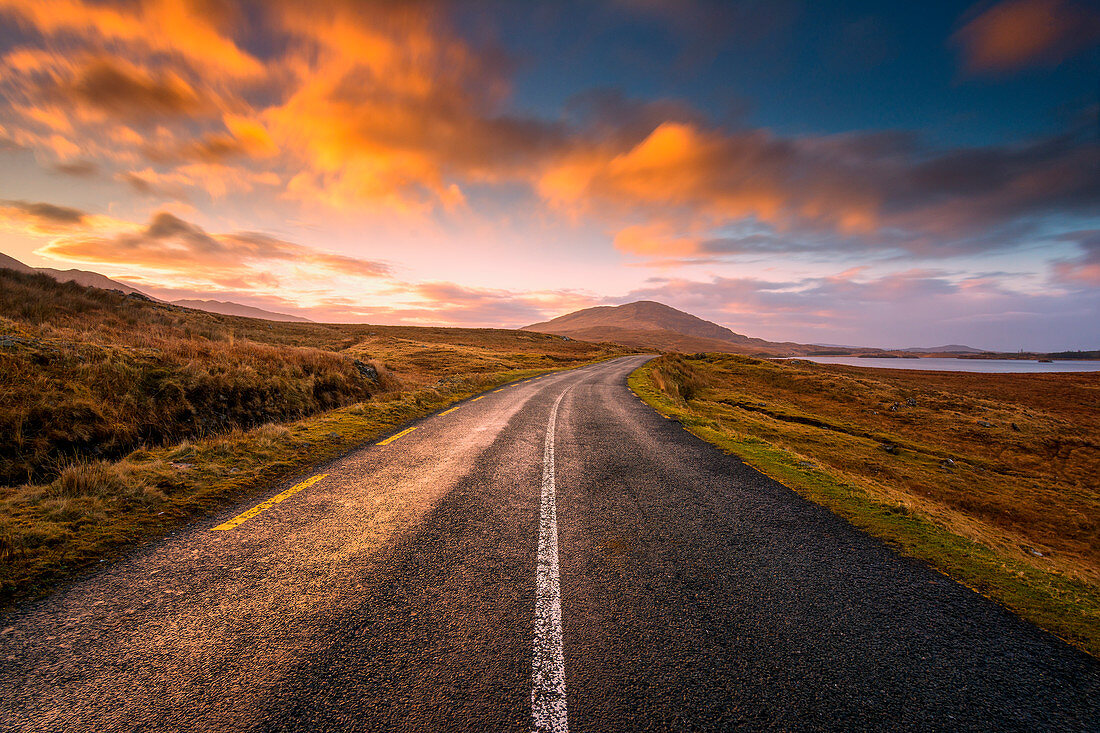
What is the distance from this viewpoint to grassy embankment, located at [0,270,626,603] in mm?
4566

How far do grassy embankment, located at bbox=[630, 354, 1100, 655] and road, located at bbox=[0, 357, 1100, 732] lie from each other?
82cm

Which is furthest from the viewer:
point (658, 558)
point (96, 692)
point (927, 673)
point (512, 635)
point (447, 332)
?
point (447, 332)

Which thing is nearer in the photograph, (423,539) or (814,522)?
(423,539)

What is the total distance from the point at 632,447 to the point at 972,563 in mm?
5720

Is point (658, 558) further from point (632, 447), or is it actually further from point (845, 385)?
point (845, 385)

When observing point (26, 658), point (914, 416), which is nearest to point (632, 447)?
point (26, 658)

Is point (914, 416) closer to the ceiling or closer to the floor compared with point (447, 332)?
closer to the floor

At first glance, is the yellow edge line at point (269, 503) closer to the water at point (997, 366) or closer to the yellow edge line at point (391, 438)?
the yellow edge line at point (391, 438)

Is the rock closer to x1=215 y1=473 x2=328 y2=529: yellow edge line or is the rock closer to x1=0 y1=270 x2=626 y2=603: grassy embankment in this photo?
x1=0 y1=270 x2=626 y2=603: grassy embankment

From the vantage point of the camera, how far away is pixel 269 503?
18.3 feet

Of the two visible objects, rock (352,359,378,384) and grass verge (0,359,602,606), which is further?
rock (352,359,378,384)

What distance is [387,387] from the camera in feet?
57.4

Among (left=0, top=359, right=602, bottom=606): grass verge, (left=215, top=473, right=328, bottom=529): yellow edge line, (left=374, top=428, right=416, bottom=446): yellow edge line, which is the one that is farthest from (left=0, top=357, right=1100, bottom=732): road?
(left=374, top=428, right=416, bottom=446): yellow edge line

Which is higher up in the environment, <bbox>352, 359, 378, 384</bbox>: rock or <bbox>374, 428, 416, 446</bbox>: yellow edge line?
<bbox>352, 359, 378, 384</bbox>: rock
